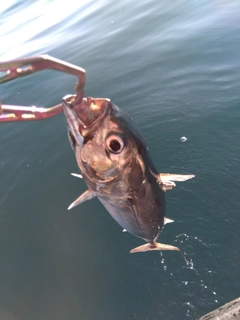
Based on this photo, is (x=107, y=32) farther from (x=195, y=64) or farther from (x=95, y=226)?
(x=95, y=226)

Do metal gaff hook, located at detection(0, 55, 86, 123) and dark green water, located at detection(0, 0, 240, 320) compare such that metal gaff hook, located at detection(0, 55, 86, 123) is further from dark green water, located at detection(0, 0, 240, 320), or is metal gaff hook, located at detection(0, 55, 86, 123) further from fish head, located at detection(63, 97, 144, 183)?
dark green water, located at detection(0, 0, 240, 320)

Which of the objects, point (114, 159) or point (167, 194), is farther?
point (167, 194)

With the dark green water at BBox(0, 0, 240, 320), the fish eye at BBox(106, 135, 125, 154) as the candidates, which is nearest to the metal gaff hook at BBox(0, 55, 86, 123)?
the fish eye at BBox(106, 135, 125, 154)

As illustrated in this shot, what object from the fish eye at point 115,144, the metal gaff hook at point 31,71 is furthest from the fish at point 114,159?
the metal gaff hook at point 31,71

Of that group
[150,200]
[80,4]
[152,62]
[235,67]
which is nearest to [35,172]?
[150,200]

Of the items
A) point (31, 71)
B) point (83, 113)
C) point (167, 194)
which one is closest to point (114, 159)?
point (83, 113)

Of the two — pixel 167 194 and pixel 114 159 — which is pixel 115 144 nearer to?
pixel 114 159
